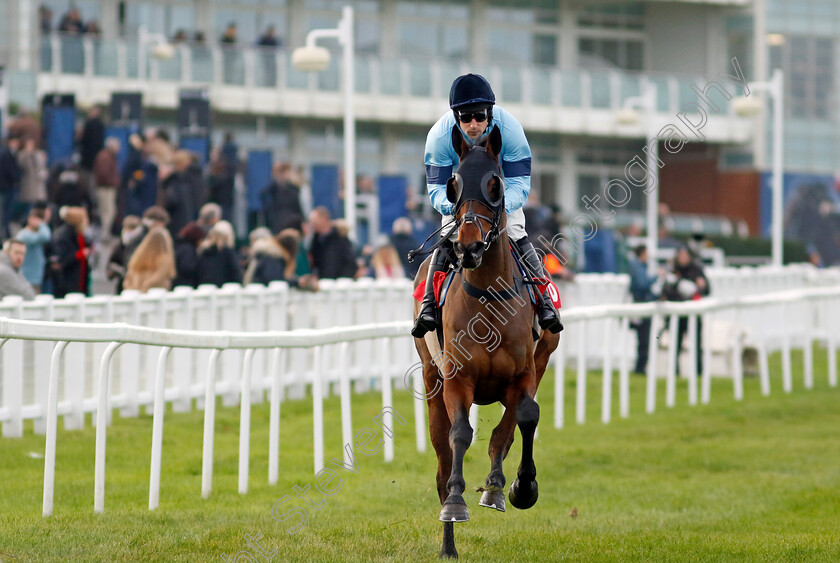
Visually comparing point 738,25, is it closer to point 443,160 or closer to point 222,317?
point 222,317

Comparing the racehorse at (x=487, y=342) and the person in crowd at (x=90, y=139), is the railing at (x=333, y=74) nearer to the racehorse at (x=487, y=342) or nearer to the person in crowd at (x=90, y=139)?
the person in crowd at (x=90, y=139)

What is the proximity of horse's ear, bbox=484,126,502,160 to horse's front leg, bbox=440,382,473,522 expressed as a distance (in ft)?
3.63

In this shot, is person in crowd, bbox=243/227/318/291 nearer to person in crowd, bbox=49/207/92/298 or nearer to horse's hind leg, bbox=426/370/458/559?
person in crowd, bbox=49/207/92/298

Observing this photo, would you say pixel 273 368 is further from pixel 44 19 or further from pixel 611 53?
pixel 611 53

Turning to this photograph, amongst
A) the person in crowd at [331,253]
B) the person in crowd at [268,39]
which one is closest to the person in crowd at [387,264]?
the person in crowd at [331,253]

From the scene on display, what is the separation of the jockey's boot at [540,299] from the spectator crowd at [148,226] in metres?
5.05

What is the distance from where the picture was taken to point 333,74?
3062cm

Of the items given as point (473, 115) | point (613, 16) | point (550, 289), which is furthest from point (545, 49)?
point (473, 115)

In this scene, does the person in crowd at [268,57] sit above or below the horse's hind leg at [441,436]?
above

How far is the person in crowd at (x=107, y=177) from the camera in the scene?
53.5 feet

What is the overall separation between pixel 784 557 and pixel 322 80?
25.4 m

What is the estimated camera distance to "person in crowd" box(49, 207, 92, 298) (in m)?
12.0

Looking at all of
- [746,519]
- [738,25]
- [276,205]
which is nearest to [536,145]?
[738,25]

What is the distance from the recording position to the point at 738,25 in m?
39.6
